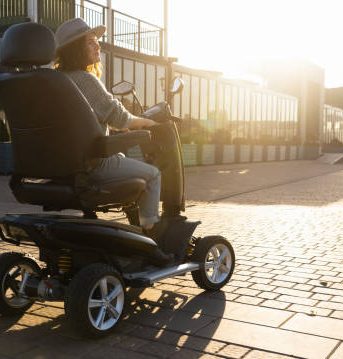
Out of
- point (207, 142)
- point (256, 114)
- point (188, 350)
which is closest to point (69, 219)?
point (188, 350)

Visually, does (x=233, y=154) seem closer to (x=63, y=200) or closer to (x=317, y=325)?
(x=317, y=325)

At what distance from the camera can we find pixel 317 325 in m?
3.40

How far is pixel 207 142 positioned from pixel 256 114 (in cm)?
807

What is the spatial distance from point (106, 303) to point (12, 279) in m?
0.67

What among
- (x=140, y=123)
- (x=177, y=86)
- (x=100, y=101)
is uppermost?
(x=177, y=86)

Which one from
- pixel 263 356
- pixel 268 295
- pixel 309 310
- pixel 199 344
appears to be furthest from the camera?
pixel 268 295

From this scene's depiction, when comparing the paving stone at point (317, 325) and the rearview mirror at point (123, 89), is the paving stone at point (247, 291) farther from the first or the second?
the rearview mirror at point (123, 89)

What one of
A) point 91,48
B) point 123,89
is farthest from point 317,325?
point 91,48

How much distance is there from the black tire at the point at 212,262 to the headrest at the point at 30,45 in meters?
1.63

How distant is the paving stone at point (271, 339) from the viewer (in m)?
3.00

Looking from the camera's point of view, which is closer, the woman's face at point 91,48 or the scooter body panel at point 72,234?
the scooter body panel at point 72,234

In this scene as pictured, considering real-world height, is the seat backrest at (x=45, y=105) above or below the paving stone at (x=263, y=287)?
above

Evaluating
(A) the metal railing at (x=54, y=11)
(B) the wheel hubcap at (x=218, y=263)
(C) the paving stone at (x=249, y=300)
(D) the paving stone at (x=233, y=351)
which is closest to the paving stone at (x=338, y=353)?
(D) the paving stone at (x=233, y=351)

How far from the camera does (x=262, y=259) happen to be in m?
5.35
